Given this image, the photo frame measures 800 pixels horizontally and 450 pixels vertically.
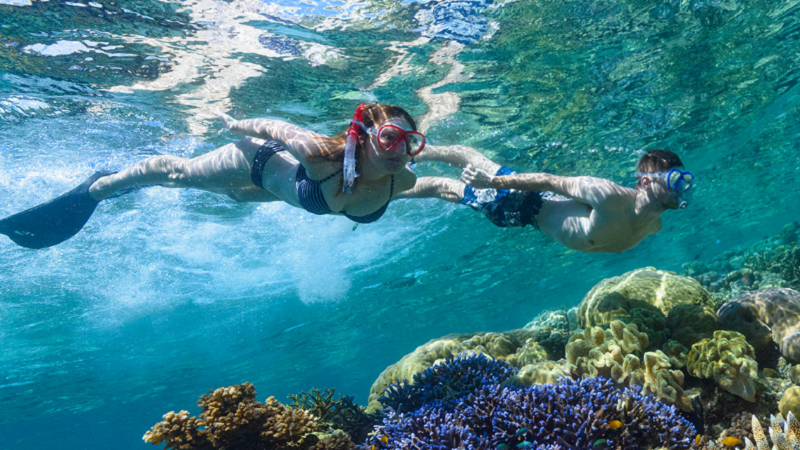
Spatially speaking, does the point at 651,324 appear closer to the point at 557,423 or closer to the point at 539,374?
the point at 539,374

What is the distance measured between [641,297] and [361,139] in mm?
5681

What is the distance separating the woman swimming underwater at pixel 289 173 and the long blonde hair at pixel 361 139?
0.01 meters

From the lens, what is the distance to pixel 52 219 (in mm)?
8289

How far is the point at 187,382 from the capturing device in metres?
51.9

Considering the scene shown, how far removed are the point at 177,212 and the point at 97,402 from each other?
162 feet

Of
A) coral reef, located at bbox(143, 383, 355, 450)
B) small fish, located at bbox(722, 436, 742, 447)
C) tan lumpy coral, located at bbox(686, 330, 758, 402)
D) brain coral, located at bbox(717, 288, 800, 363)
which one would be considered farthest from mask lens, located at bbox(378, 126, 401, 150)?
brain coral, located at bbox(717, 288, 800, 363)

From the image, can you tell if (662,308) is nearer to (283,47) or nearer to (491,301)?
(283,47)

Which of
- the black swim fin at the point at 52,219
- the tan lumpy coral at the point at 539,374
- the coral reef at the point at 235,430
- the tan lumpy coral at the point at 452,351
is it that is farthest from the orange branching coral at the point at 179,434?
the black swim fin at the point at 52,219

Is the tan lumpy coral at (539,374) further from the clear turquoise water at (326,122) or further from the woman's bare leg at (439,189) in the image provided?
the clear turquoise water at (326,122)

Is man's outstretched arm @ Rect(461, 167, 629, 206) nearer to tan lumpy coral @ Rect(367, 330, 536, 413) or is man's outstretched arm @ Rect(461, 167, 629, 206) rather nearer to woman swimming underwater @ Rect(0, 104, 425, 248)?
woman swimming underwater @ Rect(0, 104, 425, 248)

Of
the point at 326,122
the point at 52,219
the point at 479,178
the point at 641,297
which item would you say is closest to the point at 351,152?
the point at 479,178

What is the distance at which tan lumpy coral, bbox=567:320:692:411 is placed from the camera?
4.64 m

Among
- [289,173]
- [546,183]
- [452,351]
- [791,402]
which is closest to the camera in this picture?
[791,402]

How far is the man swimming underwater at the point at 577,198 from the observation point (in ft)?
16.5
